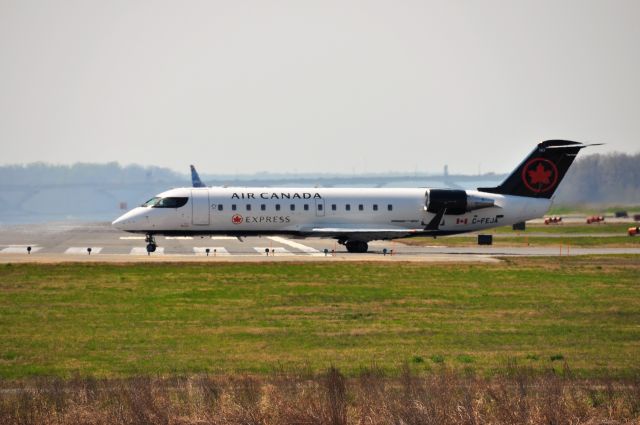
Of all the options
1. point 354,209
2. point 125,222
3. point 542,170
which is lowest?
point 125,222

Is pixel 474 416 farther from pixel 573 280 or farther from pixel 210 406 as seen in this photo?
pixel 573 280

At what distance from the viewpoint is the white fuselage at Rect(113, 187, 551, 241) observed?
190 feet

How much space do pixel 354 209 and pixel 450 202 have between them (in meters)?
5.46

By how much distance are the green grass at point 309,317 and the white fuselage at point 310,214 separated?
10.6 m

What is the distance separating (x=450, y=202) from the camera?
2347 inches

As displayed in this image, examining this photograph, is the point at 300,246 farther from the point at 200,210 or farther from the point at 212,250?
the point at 200,210

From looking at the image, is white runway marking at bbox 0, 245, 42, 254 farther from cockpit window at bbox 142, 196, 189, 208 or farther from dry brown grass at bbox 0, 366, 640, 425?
dry brown grass at bbox 0, 366, 640, 425

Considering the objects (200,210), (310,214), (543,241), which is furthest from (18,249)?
(543,241)

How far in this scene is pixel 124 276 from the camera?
43.0m

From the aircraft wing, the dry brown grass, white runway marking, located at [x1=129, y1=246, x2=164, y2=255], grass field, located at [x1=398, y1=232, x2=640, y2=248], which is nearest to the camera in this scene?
the dry brown grass

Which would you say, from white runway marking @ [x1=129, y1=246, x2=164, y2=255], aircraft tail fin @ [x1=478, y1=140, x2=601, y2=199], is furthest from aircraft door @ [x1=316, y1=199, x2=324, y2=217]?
aircraft tail fin @ [x1=478, y1=140, x2=601, y2=199]

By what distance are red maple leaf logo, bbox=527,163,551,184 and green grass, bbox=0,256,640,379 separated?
49.1 feet

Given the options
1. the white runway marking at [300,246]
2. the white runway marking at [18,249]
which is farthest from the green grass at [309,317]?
the white runway marking at [18,249]

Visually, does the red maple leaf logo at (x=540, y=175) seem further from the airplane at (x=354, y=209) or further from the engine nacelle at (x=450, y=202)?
the engine nacelle at (x=450, y=202)
